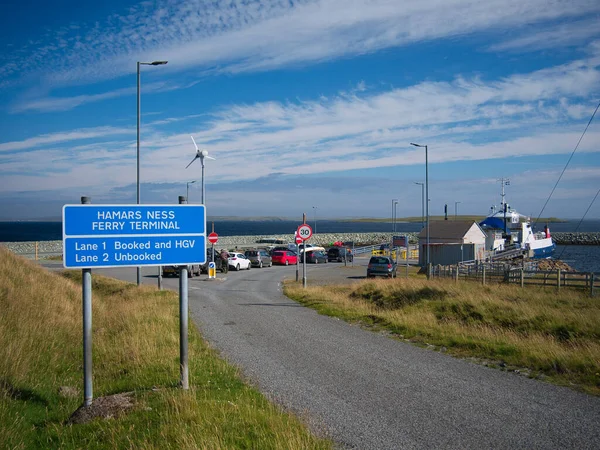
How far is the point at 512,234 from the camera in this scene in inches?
2420

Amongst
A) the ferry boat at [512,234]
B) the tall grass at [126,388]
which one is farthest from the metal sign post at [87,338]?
the ferry boat at [512,234]

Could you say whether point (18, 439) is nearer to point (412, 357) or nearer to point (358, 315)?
point (412, 357)

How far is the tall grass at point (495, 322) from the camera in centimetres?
904

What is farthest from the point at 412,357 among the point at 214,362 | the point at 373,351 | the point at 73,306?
the point at 73,306

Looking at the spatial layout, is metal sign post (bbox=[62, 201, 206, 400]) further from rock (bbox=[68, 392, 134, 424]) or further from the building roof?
the building roof

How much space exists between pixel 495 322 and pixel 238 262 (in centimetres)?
3076

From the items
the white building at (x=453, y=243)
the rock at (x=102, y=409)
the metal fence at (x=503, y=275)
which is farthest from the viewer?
the white building at (x=453, y=243)

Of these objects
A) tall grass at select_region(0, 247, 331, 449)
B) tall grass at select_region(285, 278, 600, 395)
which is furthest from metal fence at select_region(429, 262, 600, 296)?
tall grass at select_region(0, 247, 331, 449)

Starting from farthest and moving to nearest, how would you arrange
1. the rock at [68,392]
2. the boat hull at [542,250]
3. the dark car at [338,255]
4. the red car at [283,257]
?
the boat hull at [542,250] → the dark car at [338,255] → the red car at [283,257] → the rock at [68,392]

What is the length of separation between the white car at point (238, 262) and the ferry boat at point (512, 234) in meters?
26.6

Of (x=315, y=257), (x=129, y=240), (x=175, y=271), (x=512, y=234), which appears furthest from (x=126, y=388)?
(x=512, y=234)

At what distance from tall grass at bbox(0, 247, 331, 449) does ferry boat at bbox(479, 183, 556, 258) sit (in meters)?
48.5

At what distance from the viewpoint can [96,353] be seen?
10.6 metres

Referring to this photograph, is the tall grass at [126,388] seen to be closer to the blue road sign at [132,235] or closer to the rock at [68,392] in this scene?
the rock at [68,392]
